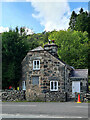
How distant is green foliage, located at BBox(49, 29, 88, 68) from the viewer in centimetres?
4444

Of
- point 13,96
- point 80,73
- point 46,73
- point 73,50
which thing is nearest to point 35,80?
point 46,73

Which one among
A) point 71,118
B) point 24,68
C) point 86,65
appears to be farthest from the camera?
point 86,65

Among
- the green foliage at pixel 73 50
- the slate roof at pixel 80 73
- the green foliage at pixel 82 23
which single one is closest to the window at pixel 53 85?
the slate roof at pixel 80 73

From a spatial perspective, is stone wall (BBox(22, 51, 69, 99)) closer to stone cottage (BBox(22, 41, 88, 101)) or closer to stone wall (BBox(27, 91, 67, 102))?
stone cottage (BBox(22, 41, 88, 101))

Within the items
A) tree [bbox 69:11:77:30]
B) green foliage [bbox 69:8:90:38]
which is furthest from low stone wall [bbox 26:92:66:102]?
tree [bbox 69:11:77:30]

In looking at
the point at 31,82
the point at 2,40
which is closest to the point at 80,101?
the point at 31,82

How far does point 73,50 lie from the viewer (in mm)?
44562

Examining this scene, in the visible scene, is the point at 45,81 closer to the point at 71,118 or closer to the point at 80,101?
the point at 80,101

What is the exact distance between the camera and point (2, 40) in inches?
1129

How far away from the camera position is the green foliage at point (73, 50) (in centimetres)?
4444

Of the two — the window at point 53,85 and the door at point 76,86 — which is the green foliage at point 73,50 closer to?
the door at point 76,86

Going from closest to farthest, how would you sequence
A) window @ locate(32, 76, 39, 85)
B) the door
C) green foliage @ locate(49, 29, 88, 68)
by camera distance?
1. window @ locate(32, 76, 39, 85)
2. the door
3. green foliage @ locate(49, 29, 88, 68)

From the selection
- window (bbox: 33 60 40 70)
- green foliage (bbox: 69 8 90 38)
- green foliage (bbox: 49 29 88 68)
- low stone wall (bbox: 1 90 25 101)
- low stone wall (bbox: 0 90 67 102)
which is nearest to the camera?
low stone wall (bbox: 0 90 67 102)

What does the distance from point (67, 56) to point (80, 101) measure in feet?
78.2
